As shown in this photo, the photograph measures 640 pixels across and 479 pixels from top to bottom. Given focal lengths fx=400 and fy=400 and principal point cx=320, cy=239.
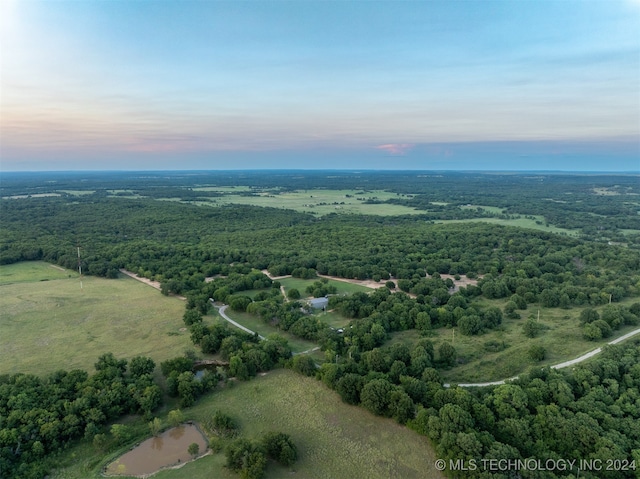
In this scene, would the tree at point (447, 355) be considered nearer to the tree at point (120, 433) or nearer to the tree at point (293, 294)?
the tree at point (293, 294)

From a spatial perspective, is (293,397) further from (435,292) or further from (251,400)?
(435,292)

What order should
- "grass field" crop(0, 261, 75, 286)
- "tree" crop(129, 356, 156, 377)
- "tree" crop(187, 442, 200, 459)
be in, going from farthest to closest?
"grass field" crop(0, 261, 75, 286)
"tree" crop(129, 356, 156, 377)
"tree" crop(187, 442, 200, 459)

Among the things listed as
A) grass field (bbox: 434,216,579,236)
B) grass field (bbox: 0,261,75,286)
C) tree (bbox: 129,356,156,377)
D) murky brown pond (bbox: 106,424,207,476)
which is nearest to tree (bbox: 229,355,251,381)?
murky brown pond (bbox: 106,424,207,476)

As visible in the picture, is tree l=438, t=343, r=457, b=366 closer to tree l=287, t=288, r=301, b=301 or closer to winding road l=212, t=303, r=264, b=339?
winding road l=212, t=303, r=264, b=339

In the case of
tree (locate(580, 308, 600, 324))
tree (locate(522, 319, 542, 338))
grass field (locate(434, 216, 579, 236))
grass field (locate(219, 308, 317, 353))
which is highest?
grass field (locate(434, 216, 579, 236))

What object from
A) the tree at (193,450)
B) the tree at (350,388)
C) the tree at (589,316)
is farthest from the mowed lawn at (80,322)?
the tree at (589,316)

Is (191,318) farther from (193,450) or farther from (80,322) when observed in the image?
(193,450)
